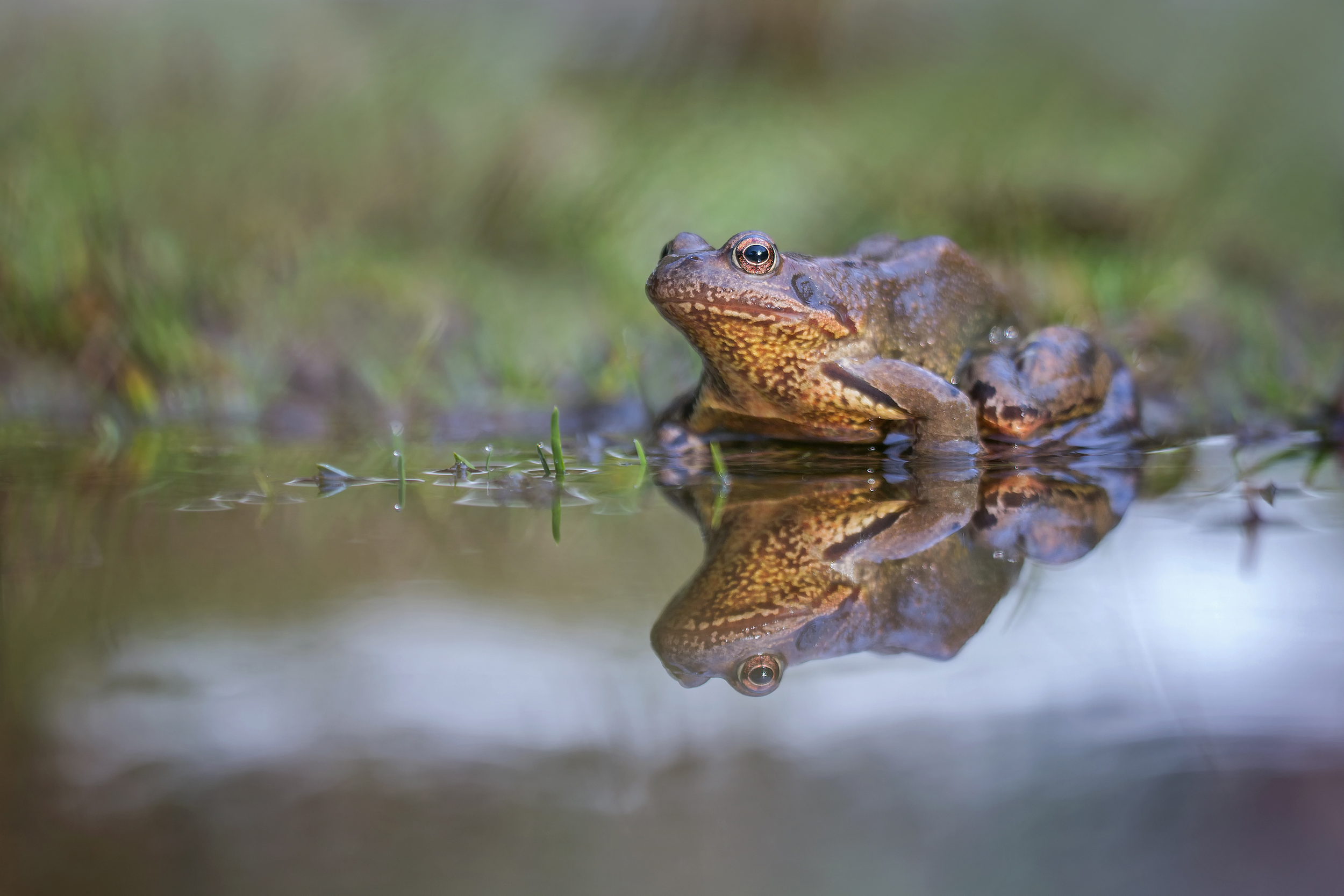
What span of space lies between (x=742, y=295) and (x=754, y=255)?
0.12 metres

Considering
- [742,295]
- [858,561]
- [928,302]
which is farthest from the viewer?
[928,302]

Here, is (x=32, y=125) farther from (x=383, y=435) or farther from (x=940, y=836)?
(x=940, y=836)

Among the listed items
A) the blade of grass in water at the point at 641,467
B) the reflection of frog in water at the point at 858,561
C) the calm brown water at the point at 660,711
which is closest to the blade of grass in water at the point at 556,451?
the blade of grass in water at the point at 641,467

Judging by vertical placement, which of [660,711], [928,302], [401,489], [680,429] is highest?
[928,302]

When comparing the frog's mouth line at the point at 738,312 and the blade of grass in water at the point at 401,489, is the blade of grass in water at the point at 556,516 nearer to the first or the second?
the blade of grass in water at the point at 401,489

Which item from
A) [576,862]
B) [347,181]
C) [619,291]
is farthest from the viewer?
[347,181]

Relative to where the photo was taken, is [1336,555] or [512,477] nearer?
[1336,555]

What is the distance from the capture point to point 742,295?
274 centimetres

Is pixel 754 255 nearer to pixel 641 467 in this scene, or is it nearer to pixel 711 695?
pixel 641 467

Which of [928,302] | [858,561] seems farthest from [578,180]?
[858,561]

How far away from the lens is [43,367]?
169 inches

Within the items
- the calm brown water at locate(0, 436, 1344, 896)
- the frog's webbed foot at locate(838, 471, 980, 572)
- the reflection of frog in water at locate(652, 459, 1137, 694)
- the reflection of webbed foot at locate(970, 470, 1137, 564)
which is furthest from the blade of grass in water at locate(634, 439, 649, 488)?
the reflection of webbed foot at locate(970, 470, 1137, 564)

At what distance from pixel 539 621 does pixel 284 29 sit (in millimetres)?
5636

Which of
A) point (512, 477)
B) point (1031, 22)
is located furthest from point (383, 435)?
point (1031, 22)
